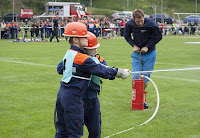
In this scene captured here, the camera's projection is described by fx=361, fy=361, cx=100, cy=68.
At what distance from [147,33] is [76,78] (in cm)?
362

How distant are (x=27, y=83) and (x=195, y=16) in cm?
4537

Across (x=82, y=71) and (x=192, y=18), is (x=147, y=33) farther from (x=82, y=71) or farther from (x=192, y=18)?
(x=192, y=18)

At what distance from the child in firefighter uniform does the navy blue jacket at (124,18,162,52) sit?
3262 millimetres

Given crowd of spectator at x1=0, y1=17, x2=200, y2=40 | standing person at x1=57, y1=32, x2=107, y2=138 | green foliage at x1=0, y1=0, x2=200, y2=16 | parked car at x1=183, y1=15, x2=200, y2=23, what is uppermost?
green foliage at x1=0, y1=0, x2=200, y2=16

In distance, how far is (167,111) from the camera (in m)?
7.59

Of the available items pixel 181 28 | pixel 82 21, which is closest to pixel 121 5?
pixel 181 28

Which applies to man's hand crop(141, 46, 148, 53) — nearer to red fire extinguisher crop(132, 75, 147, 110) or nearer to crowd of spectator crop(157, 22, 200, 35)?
red fire extinguisher crop(132, 75, 147, 110)

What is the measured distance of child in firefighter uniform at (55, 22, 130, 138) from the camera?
14.8 feet

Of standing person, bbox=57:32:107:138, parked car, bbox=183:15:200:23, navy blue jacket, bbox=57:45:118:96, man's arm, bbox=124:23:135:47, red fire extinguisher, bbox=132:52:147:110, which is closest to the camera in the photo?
navy blue jacket, bbox=57:45:118:96

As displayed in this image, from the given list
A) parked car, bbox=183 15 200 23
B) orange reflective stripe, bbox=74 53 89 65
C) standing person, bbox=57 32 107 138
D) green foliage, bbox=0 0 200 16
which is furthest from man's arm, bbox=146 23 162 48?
green foliage, bbox=0 0 200 16

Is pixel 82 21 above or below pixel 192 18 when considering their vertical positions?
below

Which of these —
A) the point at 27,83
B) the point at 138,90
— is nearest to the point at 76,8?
the point at 27,83

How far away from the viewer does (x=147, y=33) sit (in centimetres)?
784

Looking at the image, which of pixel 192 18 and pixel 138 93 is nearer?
pixel 138 93
